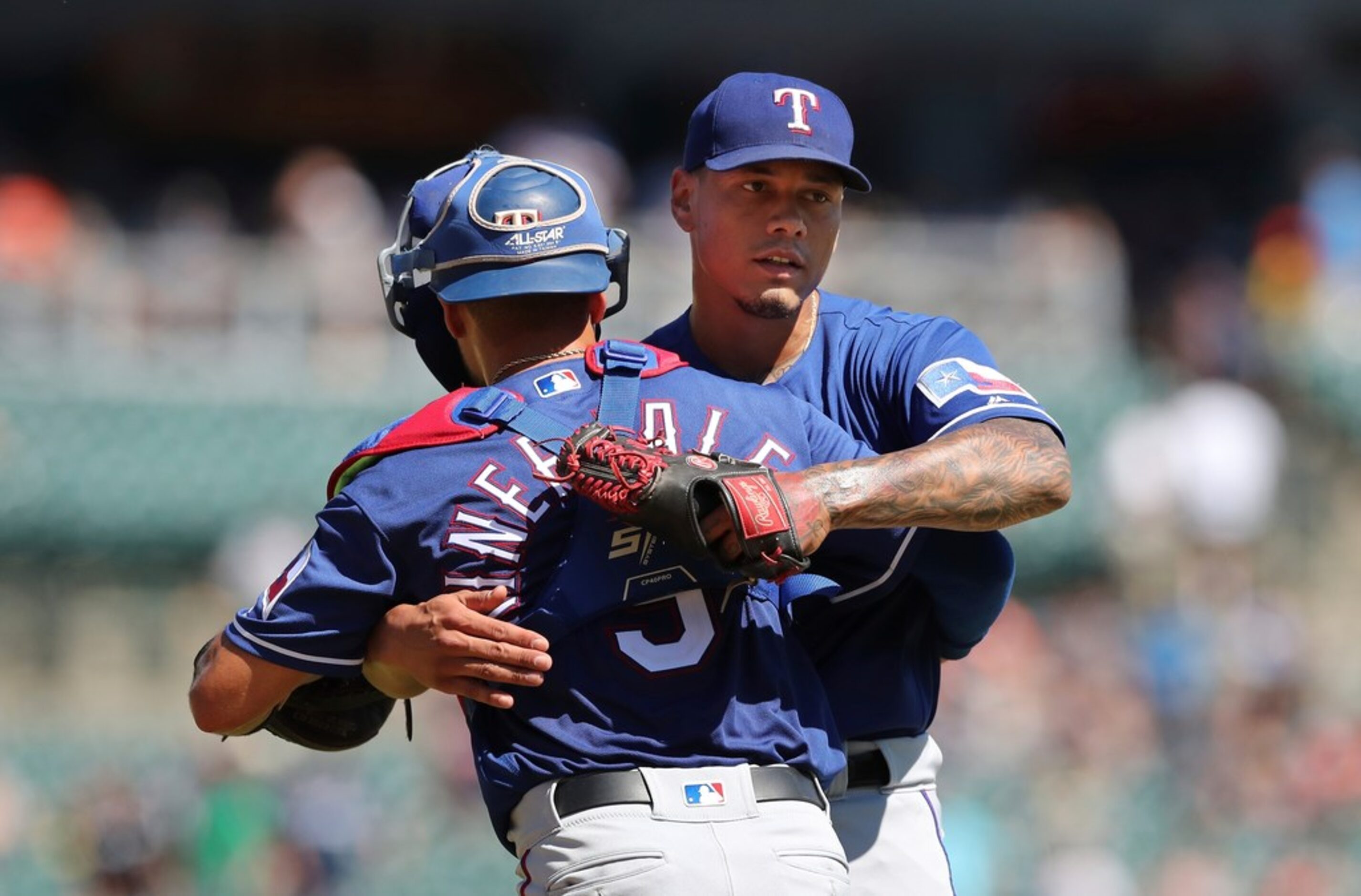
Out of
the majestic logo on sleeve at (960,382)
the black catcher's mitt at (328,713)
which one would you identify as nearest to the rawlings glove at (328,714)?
the black catcher's mitt at (328,713)

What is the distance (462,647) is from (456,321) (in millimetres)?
666

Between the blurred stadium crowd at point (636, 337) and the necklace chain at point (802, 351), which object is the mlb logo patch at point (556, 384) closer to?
the necklace chain at point (802, 351)

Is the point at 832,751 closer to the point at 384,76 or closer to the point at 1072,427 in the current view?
the point at 1072,427

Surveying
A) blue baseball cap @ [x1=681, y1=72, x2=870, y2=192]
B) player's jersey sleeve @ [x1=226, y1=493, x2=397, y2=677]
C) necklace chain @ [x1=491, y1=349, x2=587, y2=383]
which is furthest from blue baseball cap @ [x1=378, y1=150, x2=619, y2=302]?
player's jersey sleeve @ [x1=226, y1=493, x2=397, y2=677]

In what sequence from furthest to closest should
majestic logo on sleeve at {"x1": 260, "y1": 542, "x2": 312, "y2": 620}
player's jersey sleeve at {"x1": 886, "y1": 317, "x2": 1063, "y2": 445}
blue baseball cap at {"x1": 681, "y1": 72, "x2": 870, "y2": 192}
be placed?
blue baseball cap at {"x1": 681, "y1": 72, "x2": 870, "y2": 192}, player's jersey sleeve at {"x1": 886, "y1": 317, "x2": 1063, "y2": 445}, majestic logo on sleeve at {"x1": 260, "y1": 542, "x2": 312, "y2": 620}

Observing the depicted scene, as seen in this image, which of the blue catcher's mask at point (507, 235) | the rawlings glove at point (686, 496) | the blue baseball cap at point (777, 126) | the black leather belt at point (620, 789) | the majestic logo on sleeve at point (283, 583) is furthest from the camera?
the blue baseball cap at point (777, 126)

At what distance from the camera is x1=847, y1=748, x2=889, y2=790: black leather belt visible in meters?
4.36

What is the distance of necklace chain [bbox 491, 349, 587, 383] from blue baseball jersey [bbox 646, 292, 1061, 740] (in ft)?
1.88

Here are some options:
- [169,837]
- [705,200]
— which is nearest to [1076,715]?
[169,837]

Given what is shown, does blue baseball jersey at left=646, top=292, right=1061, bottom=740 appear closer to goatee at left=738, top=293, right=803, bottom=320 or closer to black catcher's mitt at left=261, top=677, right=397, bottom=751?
goatee at left=738, top=293, right=803, bottom=320

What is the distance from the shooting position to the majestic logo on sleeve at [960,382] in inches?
156

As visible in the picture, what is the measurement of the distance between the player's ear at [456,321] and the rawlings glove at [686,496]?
554mm

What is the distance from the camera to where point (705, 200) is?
14.3 ft

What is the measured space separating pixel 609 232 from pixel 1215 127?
675 inches
